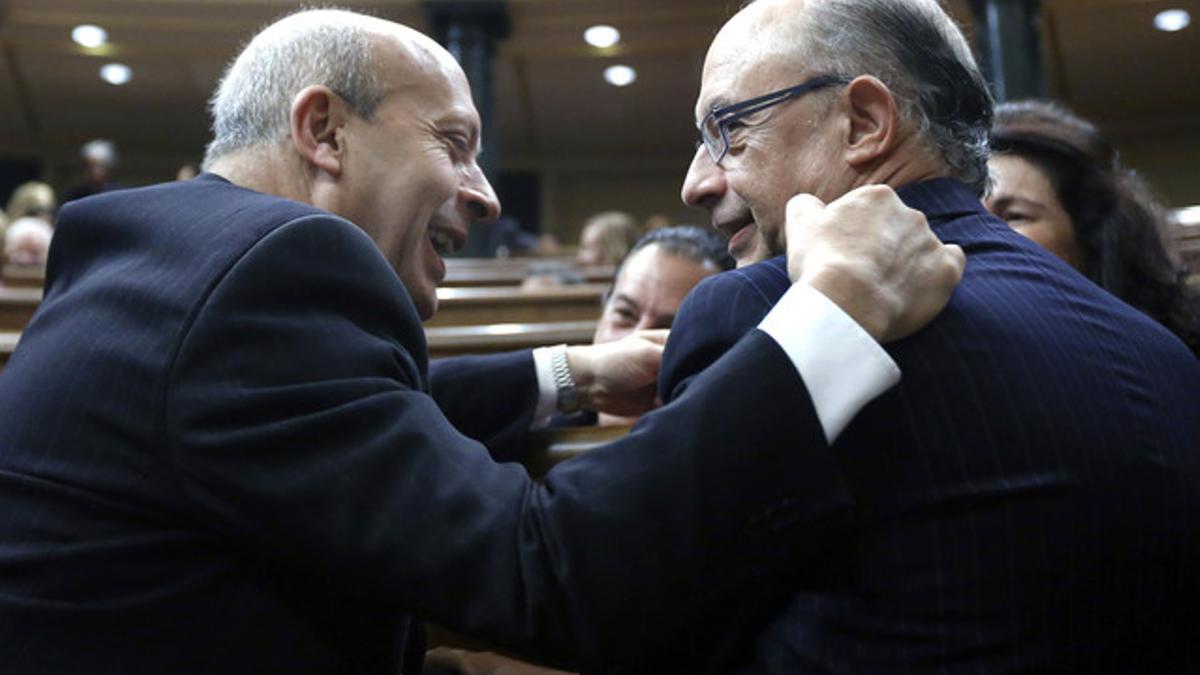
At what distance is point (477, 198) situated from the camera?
1469mm

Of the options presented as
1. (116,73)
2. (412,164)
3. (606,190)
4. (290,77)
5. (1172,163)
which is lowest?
(606,190)

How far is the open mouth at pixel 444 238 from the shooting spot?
144 centimetres

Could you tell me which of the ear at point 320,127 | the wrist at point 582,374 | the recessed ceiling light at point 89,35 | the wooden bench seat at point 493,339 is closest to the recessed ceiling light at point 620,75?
the recessed ceiling light at point 89,35

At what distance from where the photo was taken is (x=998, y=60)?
6195 millimetres

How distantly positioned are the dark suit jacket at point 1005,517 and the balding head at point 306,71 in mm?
721

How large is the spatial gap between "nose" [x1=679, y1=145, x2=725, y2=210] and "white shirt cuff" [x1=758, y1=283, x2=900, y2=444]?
358mm

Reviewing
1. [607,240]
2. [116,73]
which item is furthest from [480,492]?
[116,73]

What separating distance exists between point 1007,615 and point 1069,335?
245mm

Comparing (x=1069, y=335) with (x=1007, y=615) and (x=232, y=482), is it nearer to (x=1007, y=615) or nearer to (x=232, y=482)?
(x=1007, y=615)

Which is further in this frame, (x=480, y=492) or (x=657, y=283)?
(x=657, y=283)

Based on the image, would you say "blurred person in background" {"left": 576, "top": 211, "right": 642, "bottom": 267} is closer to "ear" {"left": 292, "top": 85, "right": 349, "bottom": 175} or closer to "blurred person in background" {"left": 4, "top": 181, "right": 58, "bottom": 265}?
"blurred person in background" {"left": 4, "top": 181, "right": 58, "bottom": 265}

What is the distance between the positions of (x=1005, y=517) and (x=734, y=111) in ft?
1.66

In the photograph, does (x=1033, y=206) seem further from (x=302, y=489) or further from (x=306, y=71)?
(x=302, y=489)

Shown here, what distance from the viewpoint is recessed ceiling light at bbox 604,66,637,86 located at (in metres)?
8.87
